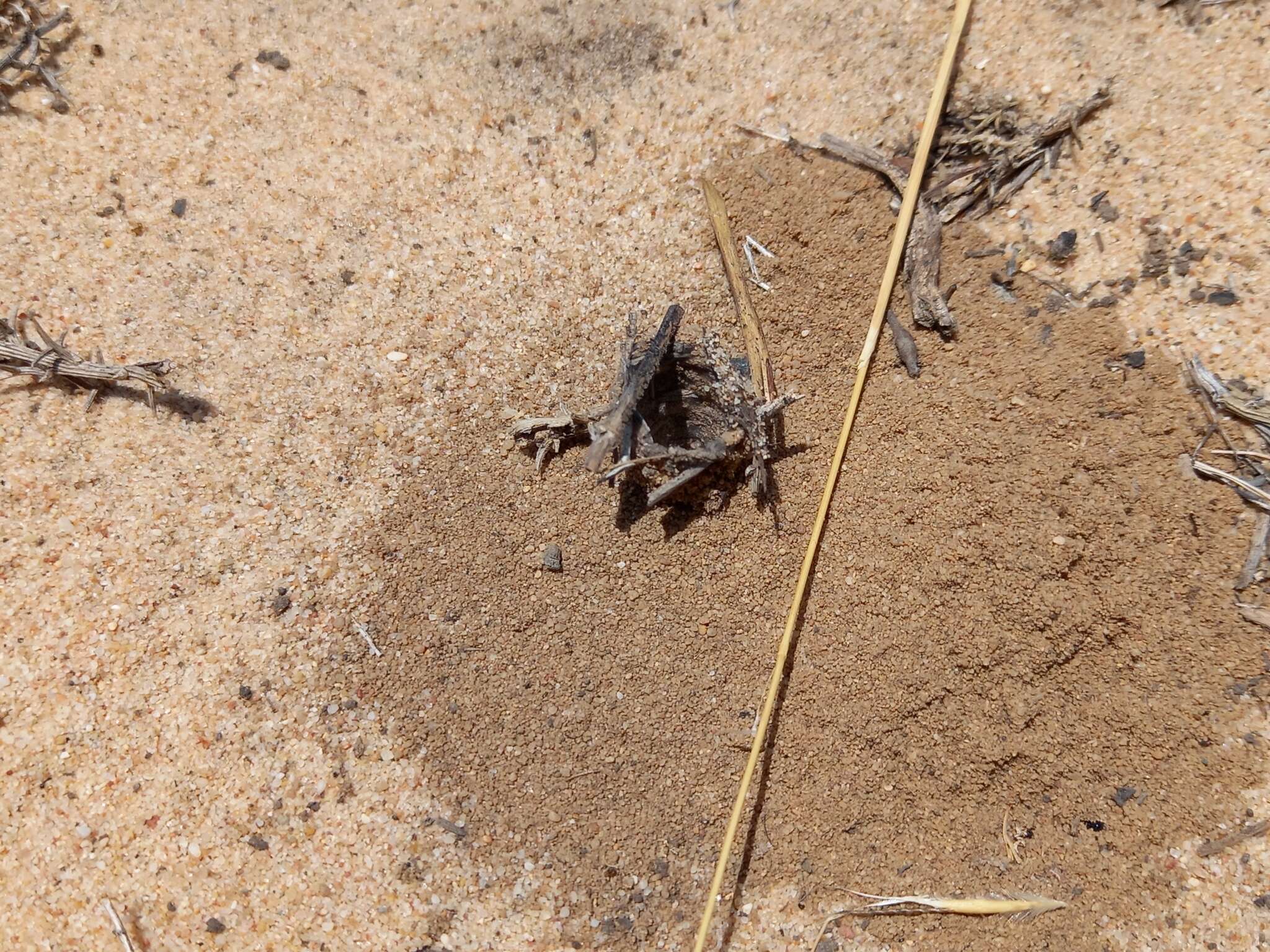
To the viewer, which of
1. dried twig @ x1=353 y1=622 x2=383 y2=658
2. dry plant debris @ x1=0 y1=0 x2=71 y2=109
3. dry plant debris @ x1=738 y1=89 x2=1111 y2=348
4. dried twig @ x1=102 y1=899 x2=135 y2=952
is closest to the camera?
dried twig @ x1=102 y1=899 x2=135 y2=952

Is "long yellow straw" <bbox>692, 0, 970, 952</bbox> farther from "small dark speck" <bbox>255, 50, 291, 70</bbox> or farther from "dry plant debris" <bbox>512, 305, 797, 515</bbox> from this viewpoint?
"small dark speck" <bbox>255, 50, 291, 70</bbox>

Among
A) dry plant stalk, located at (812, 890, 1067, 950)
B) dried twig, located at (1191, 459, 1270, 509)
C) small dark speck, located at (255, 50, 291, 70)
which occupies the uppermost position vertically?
small dark speck, located at (255, 50, 291, 70)

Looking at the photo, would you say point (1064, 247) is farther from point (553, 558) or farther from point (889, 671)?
point (553, 558)

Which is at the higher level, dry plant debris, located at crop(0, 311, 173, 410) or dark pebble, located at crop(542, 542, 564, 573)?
dry plant debris, located at crop(0, 311, 173, 410)

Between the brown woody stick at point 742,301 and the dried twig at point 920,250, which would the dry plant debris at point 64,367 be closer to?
the brown woody stick at point 742,301

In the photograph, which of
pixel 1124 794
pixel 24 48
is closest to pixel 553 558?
pixel 1124 794

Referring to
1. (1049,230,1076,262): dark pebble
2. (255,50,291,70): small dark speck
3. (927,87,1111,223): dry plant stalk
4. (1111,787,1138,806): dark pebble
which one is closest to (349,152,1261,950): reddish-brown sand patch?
(1111,787,1138,806): dark pebble

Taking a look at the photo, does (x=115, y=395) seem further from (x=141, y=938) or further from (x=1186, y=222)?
(x=1186, y=222)
